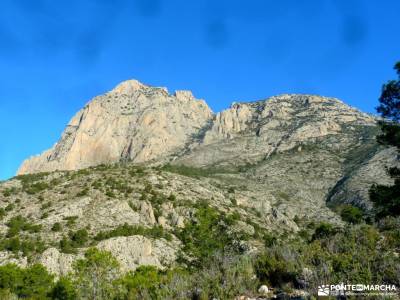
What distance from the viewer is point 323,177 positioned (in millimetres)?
121812

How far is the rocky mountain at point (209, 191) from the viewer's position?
56.3 metres

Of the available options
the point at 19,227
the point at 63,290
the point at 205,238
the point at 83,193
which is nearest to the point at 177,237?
the point at 205,238

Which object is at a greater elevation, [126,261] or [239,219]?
[239,219]

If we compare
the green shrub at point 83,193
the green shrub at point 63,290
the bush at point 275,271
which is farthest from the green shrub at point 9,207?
the bush at point 275,271

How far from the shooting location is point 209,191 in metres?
88.6

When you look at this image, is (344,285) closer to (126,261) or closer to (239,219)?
(126,261)

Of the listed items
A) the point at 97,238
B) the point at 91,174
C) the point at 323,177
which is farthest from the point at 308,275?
the point at 323,177

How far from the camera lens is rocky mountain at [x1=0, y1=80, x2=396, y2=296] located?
56344mm

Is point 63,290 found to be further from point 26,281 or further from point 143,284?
point 143,284

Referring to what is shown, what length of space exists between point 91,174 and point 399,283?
254 feet

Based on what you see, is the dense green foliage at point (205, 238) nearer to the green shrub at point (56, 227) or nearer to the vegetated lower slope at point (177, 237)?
the vegetated lower slope at point (177, 237)

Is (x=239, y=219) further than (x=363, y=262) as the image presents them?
Yes

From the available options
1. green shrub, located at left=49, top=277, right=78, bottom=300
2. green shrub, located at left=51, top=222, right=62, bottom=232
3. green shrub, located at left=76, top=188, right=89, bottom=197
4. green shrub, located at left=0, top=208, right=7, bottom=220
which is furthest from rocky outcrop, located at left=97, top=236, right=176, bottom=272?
green shrub, located at left=0, top=208, right=7, bottom=220

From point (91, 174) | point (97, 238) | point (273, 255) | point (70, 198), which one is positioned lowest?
point (273, 255)
